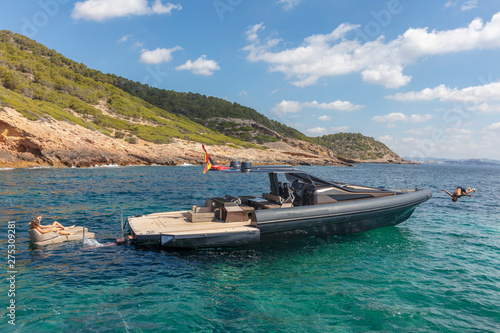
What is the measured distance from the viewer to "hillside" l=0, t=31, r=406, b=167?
119 ft

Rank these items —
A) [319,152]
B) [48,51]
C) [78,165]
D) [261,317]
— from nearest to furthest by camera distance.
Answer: [261,317] < [78,165] < [48,51] < [319,152]

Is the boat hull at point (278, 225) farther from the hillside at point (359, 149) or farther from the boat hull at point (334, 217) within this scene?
the hillside at point (359, 149)

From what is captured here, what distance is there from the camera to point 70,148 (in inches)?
1553

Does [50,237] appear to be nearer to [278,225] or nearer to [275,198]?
[278,225]

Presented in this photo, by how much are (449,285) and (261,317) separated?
16.9ft

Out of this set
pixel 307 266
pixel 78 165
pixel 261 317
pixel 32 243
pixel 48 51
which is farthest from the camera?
pixel 48 51

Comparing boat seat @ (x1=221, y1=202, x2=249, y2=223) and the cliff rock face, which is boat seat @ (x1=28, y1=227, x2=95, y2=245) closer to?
boat seat @ (x1=221, y1=202, x2=249, y2=223)

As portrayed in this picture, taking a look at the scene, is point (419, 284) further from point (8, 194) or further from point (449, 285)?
point (8, 194)

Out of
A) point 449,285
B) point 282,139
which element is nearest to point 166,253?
point 449,285

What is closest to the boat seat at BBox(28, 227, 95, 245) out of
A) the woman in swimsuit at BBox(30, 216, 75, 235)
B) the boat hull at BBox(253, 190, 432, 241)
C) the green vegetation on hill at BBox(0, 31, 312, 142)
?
the woman in swimsuit at BBox(30, 216, 75, 235)

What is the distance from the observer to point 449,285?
732cm

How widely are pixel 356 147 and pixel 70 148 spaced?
517ft

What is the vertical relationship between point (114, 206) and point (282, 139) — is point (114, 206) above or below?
below

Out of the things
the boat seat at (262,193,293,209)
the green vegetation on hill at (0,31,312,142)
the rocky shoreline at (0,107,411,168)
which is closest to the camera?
the boat seat at (262,193,293,209)
